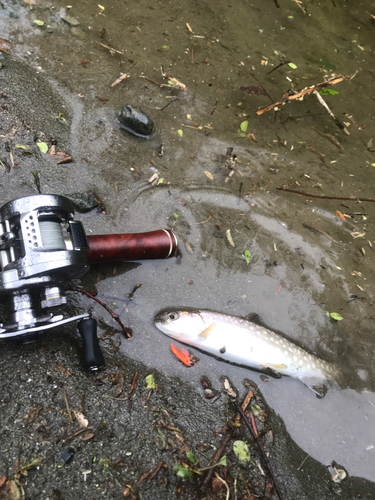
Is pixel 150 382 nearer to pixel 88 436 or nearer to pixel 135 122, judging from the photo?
pixel 88 436

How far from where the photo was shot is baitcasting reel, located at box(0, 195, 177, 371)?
220cm

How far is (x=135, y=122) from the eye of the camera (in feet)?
13.5

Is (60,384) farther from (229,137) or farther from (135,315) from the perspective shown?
(229,137)

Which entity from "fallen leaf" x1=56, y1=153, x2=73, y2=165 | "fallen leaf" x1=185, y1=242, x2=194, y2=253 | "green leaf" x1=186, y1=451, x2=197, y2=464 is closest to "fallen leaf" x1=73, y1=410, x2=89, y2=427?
"green leaf" x1=186, y1=451, x2=197, y2=464

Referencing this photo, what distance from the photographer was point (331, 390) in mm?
3406

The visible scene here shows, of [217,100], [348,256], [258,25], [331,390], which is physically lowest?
[331,390]

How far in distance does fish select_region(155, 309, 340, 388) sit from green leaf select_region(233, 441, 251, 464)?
0.69m

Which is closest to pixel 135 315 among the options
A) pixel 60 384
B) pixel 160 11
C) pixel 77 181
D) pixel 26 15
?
pixel 60 384

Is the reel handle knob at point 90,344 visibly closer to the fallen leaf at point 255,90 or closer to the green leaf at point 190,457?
the green leaf at point 190,457

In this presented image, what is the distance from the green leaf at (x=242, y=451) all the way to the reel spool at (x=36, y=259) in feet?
5.91

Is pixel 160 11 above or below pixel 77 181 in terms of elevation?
above

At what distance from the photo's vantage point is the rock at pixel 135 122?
4098 mm

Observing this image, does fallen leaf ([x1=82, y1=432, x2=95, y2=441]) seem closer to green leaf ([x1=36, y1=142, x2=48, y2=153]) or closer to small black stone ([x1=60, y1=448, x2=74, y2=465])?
small black stone ([x1=60, y1=448, x2=74, y2=465])

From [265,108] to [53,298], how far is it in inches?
163
